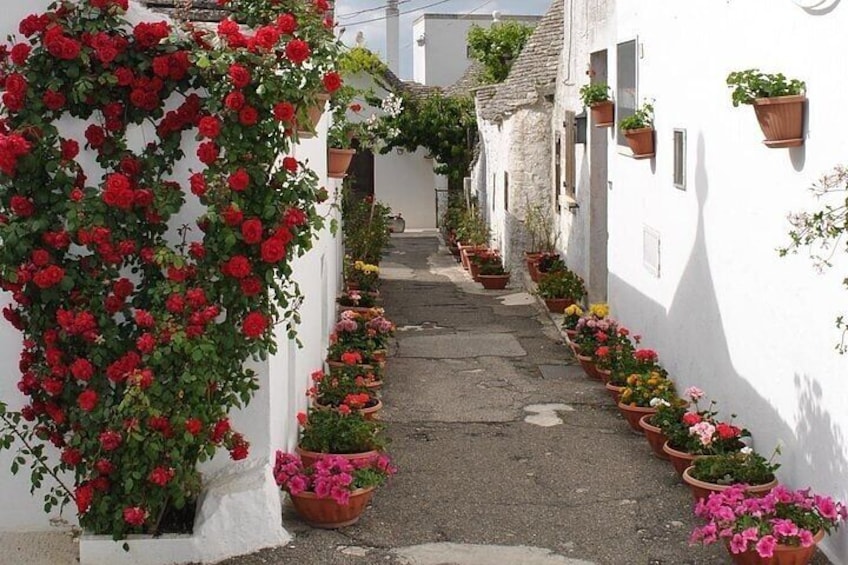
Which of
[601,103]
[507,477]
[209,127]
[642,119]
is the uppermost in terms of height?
[601,103]

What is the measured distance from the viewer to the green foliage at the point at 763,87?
630cm

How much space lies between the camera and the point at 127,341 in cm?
605

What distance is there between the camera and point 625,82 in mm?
12039

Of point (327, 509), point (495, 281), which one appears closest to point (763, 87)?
point (327, 509)

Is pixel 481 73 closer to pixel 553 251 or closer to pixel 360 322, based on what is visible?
pixel 553 251

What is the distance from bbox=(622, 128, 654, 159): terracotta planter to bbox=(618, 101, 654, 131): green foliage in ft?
0.17

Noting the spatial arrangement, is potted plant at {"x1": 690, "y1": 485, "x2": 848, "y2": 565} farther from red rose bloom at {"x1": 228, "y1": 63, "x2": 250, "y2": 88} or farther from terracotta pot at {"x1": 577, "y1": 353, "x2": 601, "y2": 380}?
terracotta pot at {"x1": 577, "y1": 353, "x2": 601, "y2": 380}

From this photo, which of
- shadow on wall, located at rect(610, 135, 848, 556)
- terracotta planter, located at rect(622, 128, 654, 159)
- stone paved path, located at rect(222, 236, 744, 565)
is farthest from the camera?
terracotta planter, located at rect(622, 128, 654, 159)

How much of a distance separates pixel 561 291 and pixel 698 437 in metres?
7.91

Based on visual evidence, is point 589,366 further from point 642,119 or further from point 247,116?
point 247,116

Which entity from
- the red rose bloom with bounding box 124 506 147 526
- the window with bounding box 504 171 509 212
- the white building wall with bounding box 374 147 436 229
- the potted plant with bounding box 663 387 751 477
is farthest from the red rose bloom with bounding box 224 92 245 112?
the white building wall with bounding box 374 147 436 229

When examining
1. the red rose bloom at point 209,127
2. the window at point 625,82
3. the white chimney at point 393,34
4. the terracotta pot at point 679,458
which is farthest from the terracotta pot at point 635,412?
the white chimney at point 393,34

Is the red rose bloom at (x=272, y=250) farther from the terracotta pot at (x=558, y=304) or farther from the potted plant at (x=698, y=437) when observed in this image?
the terracotta pot at (x=558, y=304)

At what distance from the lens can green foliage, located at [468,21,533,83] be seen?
27.6 meters
